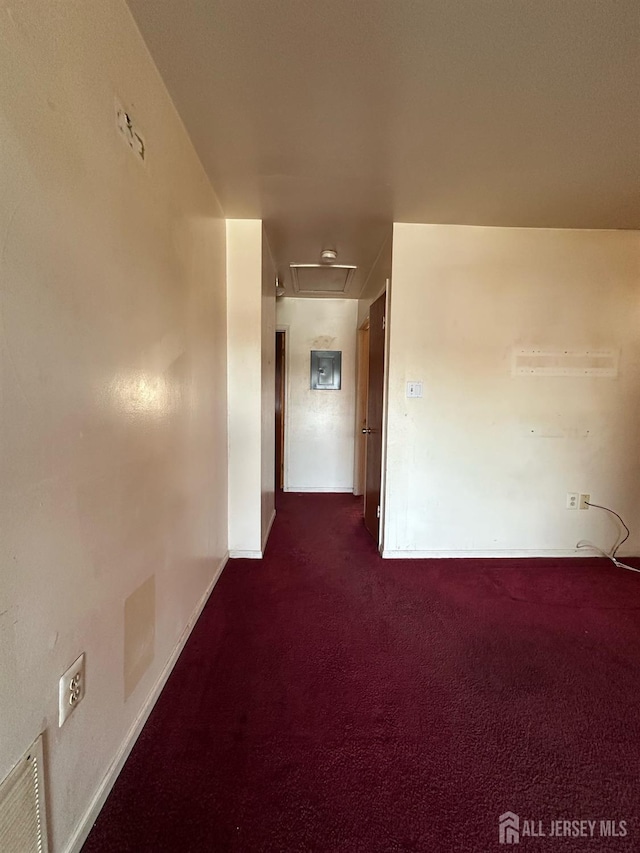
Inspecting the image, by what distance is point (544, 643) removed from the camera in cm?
176

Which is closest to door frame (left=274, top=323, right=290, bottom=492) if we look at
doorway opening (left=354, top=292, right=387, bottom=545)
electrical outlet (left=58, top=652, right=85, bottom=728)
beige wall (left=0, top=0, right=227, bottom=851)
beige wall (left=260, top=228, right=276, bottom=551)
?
beige wall (left=260, top=228, right=276, bottom=551)

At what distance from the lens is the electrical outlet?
0.84 m

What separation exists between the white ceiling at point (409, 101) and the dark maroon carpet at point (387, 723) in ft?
7.75

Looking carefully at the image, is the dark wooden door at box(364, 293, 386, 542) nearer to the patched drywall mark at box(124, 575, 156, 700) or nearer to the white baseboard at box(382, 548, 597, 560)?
the white baseboard at box(382, 548, 597, 560)

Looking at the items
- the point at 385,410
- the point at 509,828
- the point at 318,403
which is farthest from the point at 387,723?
the point at 318,403

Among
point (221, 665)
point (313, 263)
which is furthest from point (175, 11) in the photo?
point (221, 665)

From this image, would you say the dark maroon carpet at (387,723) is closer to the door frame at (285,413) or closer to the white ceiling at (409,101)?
the door frame at (285,413)

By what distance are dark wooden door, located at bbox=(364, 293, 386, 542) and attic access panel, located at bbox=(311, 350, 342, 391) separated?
112cm

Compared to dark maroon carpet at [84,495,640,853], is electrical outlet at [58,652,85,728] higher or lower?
higher

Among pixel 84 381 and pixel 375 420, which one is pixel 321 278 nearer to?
pixel 375 420

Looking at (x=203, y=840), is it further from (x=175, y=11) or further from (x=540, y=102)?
(x=540, y=102)

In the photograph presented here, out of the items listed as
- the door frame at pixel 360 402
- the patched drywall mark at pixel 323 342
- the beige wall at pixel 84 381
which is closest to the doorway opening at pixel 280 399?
the patched drywall mark at pixel 323 342

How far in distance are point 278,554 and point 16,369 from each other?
227 cm

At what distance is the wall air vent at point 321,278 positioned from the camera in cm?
321
